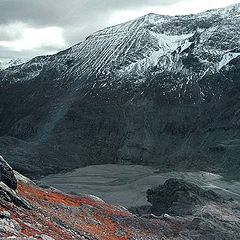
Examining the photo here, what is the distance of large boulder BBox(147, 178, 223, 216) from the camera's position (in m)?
105

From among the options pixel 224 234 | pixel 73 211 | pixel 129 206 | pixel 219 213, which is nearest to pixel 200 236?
→ pixel 224 234

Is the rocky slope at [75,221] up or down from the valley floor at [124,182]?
up

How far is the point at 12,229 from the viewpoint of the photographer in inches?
1024

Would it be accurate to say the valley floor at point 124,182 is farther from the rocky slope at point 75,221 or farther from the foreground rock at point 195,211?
Result: the rocky slope at point 75,221

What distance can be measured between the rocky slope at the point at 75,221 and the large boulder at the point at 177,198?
512 cm

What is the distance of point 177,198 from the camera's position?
114m

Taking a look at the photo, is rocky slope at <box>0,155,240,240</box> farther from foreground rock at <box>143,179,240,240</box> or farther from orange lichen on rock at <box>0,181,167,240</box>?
foreground rock at <box>143,179,240,240</box>

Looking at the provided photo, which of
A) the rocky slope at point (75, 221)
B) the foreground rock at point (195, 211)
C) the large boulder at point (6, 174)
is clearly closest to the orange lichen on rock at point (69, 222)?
the rocky slope at point (75, 221)

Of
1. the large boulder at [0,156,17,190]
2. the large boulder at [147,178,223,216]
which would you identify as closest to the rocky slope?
the large boulder at [0,156,17,190]

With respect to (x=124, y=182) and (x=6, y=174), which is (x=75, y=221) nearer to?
(x=6, y=174)

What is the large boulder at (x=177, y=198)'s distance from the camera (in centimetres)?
10544

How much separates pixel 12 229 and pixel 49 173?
174727 mm

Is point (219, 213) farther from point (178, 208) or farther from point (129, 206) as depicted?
point (129, 206)

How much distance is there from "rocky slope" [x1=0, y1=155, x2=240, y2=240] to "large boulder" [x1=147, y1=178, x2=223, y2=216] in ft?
16.8
